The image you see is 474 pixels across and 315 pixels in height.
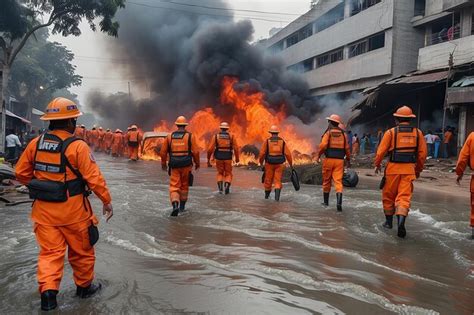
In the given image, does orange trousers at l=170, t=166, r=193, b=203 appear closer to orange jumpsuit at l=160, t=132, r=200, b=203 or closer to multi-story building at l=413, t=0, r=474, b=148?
orange jumpsuit at l=160, t=132, r=200, b=203

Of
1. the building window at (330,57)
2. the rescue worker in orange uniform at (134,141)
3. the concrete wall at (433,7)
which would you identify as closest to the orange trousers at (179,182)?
the rescue worker in orange uniform at (134,141)

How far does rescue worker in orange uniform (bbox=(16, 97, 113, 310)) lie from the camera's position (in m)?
3.39

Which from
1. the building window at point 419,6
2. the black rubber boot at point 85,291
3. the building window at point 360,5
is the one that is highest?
the building window at point 360,5

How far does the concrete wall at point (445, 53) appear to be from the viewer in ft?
56.7

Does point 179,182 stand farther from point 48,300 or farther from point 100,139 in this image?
point 100,139

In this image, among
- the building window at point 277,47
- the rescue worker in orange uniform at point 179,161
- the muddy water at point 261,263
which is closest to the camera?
the muddy water at point 261,263

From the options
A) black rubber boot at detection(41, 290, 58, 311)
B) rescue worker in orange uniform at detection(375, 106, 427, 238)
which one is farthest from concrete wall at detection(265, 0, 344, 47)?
black rubber boot at detection(41, 290, 58, 311)

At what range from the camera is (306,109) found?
2562 centimetres

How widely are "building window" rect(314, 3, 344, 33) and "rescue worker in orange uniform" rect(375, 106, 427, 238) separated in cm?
2464

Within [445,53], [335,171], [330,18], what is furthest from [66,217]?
[330,18]

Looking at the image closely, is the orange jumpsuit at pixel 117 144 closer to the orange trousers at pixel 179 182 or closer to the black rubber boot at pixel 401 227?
the orange trousers at pixel 179 182

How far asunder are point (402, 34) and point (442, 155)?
7955 millimetres

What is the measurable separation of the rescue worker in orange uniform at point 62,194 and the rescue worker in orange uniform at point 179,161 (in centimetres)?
357

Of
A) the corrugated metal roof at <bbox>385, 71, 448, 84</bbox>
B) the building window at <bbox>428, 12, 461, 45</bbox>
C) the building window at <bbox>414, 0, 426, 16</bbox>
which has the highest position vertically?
the building window at <bbox>414, 0, 426, 16</bbox>
